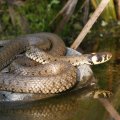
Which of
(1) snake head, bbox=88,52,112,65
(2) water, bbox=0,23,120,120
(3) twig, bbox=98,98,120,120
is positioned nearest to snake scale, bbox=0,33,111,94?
(1) snake head, bbox=88,52,112,65

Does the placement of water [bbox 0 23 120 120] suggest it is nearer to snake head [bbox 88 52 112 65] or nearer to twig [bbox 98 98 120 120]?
twig [bbox 98 98 120 120]

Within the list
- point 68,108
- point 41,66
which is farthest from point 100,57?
point 68,108

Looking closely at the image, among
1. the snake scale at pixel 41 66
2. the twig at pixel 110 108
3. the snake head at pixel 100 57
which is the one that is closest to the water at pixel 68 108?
the twig at pixel 110 108

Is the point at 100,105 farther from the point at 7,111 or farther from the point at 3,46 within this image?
the point at 3,46

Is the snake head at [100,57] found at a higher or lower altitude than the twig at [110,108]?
higher

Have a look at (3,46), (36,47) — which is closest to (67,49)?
(36,47)

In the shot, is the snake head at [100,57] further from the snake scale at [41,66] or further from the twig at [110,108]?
the twig at [110,108]
